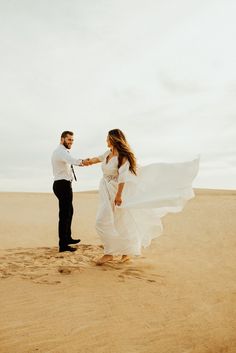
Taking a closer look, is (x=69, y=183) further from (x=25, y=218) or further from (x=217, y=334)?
(x=25, y=218)

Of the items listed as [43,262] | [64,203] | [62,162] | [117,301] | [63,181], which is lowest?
[117,301]

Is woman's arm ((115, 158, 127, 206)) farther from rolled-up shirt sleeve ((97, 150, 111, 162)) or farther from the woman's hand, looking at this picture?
rolled-up shirt sleeve ((97, 150, 111, 162))

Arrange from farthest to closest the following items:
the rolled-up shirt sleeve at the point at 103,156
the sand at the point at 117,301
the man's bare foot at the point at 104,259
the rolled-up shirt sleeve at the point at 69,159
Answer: the rolled-up shirt sleeve at the point at 69,159 < the rolled-up shirt sleeve at the point at 103,156 < the man's bare foot at the point at 104,259 < the sand at the point at 117,301

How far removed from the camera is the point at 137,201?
714cm

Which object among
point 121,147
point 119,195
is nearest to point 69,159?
point 121,147

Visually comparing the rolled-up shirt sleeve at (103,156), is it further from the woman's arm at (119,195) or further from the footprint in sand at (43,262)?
the footprint in sand at (43,262)

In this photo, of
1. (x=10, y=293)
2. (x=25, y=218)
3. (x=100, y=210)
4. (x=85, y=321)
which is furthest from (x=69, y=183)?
(x=25, y=218)

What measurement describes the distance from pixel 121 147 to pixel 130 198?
0.94 m

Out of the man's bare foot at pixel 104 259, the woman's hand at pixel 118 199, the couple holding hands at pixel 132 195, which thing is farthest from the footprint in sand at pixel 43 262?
the woman's hand at pixel 118 199

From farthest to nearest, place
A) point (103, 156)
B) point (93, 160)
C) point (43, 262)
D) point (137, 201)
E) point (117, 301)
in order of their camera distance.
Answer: point (93, 160), point (103, 156), point (43, 262), point (137, 201), point (117, 301)

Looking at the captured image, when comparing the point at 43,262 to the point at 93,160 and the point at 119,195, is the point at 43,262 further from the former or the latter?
the point at 93,160

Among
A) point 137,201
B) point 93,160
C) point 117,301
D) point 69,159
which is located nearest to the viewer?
point 117,301

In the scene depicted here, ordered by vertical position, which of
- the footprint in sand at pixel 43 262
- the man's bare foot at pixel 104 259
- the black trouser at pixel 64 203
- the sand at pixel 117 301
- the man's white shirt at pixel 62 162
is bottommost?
the sand at pixel 117 301

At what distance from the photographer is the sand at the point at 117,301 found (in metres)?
4.23
